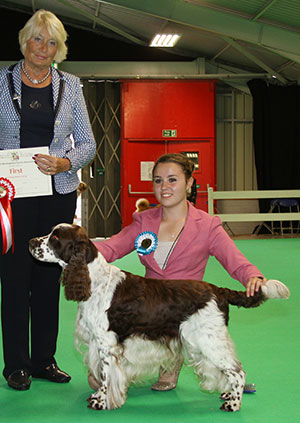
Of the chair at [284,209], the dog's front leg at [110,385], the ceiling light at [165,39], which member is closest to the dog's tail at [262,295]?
the dog's front leg at [110,385]

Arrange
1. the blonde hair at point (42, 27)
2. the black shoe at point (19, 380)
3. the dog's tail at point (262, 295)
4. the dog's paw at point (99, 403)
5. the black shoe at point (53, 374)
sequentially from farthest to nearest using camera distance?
the black shoe at point (53, 374), the black shoe at point (19, 380), the blonde hair at point (42, 27), the dog's paw at point (99, 403), the dog's tail at point (262, 295)

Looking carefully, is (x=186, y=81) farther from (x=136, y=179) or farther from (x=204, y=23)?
(x=204, y=23)

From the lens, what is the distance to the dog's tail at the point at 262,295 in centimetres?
241

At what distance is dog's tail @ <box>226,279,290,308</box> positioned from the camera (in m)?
2.41

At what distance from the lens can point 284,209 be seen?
13445mm

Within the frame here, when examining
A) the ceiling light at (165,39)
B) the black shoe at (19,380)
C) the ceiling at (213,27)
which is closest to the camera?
the black shoe at (19,380)

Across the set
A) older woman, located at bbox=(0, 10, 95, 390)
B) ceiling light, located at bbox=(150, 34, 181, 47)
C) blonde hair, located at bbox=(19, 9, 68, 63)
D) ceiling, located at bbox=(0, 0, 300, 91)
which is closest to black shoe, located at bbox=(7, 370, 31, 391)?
older woman, located at bbox=(0, 10, 95, 390)

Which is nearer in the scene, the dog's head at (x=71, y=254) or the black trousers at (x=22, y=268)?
the dog's head at (x=71, y=254)

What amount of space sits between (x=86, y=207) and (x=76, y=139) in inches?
398

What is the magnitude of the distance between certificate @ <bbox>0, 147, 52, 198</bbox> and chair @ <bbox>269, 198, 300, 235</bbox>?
1023cm

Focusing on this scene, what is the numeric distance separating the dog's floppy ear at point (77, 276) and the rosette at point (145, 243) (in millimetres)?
599

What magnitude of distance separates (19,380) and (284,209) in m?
11.4

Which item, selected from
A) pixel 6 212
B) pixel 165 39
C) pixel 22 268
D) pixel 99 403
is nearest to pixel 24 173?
pixel 6 212

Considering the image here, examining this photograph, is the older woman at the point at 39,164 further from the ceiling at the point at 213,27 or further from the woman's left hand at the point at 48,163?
the ceiling at the point at 213,27
